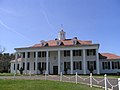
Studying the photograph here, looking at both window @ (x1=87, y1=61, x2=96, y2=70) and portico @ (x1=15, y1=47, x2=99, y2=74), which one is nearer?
window @ (x1=87, y1=61, x2=96, y2=70)

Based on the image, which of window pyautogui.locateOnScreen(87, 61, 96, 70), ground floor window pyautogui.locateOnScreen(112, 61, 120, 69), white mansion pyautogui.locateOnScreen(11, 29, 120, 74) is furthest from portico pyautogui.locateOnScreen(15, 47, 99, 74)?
ground floor window pyautogui.locateOnScreen(112, 61, 120, 69)

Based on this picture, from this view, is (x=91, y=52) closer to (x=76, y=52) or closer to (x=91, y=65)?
(x=91, y=65)

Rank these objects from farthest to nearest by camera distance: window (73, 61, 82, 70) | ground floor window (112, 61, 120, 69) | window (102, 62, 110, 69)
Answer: window (102, 62, 110, 69), ground floor window (112, 61, 120, 69), window (73, 61, 82, 70)

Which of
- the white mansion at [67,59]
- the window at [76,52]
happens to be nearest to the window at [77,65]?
the white mansion at [67,59]

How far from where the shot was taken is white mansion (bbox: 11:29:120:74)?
38500 millimetres

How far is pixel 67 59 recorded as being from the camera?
40.8 meters

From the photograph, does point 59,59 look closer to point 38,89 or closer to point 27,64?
point 27,64

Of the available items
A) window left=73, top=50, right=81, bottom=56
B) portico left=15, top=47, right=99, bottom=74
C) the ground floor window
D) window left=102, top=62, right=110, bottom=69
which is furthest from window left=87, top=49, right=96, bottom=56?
the ground floor window

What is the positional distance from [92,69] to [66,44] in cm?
757

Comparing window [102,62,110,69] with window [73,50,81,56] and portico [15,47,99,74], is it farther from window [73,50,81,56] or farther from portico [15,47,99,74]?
window [73,50,81,56]

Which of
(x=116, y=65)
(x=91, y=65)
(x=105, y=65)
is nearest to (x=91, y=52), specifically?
(x=91, y=65)

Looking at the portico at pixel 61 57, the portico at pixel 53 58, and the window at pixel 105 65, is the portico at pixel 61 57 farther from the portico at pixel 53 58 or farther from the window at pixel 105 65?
the window at pixel 105 65

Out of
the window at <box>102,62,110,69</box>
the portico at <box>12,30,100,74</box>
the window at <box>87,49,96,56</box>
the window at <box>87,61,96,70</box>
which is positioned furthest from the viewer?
the window at <box>102,62,110,69</box>

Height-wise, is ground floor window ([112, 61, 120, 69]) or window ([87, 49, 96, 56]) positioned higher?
window ([87, 49, 96, 56])
